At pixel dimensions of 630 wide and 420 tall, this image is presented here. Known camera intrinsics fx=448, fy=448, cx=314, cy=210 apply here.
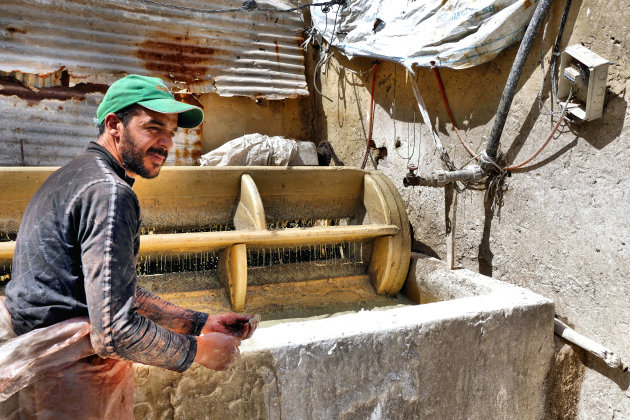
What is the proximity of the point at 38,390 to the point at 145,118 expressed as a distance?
87 centimetres

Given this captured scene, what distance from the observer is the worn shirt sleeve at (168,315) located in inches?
64.1

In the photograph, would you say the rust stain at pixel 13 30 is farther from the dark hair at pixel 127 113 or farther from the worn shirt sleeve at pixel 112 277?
the worn shirt sleeve at pixel 112 277

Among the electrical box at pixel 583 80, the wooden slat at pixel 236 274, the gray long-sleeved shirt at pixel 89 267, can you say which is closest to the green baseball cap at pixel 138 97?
the gray long-sleeved shirt at pixel 89 267

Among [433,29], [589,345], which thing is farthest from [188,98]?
[589,345]

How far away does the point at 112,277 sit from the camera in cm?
122

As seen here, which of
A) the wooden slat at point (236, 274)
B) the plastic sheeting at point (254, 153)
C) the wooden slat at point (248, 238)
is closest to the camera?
the wooden slat at point (248, 238)

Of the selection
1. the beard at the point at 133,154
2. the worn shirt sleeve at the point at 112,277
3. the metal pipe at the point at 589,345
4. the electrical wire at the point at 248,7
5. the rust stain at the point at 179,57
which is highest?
the electrical wire at the point at 248,7

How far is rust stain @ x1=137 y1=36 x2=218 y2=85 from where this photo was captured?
14.0 feet

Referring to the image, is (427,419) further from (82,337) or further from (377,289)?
(82,337)

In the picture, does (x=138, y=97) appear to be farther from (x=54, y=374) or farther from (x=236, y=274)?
(x=236, y=274)

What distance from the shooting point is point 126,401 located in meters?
1.52

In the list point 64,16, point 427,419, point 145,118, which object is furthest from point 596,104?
point 64,16

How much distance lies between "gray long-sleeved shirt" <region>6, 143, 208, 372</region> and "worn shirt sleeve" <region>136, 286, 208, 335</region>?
1.01 feet

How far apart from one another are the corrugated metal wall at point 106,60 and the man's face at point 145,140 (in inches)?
116
